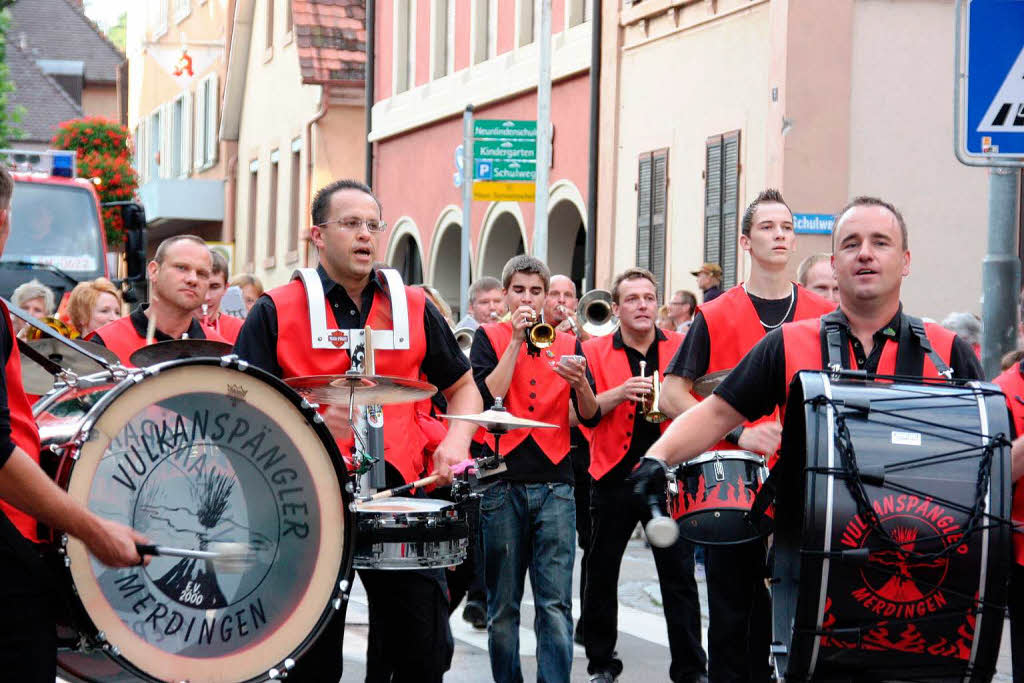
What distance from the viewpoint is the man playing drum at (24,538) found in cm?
427

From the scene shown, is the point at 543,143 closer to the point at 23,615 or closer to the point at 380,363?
the point at 380,363

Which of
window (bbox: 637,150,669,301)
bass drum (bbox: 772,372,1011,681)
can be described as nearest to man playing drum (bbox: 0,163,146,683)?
bass drum (bbox: 772,372,1011,681)

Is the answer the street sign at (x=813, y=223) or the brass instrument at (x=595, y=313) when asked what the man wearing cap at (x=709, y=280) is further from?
the brass instrument at (x=595, y=313)

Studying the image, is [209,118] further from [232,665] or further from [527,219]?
[232,665]

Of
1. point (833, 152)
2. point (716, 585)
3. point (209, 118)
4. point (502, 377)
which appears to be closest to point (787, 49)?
point (833, 152)

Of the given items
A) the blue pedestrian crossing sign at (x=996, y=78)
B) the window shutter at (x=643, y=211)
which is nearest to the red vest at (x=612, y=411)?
the blue pedestrian crossing sign at (x=996, y=78)

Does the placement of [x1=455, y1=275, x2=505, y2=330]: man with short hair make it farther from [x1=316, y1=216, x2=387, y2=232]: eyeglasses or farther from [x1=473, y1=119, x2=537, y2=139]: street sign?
[x1=473, y1=119, x2=537, y2=139]: street sign

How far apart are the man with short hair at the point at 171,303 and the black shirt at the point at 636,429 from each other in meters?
2.09

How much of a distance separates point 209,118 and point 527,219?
20.5 meters

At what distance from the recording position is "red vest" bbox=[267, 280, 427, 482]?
20.0ft

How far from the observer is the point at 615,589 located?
8641 millimetres

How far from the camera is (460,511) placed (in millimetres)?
6090

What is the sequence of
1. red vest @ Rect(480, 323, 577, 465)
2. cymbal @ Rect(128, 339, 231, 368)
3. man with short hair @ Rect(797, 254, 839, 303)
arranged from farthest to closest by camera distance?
man with short hair @ Rect(797, 254, 839, 303), red vest @ Rect(480, 323, 577, 465), cymbal @ Rect(128, 339, 231, 368)

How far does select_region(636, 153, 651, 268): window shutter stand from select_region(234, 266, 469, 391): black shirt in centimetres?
1495
